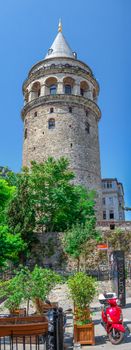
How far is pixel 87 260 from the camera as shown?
21.1m

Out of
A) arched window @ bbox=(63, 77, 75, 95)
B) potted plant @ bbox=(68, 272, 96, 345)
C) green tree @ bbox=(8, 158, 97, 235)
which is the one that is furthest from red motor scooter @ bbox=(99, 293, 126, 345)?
arched window @ bbox=(63, 77, 75, 95)

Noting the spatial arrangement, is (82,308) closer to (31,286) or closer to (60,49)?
(31,286)

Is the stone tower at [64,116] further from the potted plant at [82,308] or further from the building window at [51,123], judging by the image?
the potted plant at [82,308]

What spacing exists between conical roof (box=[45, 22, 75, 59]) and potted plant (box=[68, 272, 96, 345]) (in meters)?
30.6

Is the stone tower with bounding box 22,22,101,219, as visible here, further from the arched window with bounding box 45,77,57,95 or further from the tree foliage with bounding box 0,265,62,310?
the tree foliage with bounding box 0,265,62,310

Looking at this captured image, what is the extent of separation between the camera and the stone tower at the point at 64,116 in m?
30.6

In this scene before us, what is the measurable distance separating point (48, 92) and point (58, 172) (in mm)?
11785

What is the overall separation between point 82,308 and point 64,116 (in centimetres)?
2502

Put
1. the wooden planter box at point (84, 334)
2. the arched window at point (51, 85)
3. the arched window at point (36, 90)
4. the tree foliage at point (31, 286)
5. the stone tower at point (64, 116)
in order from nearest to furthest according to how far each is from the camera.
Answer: the wooden planter box at point (84, 334) → the tree foliage at point (31, 286) → the stone tower at point (64, 116) → the arched window at point (51, 85) → the arched window at point (36, 90)

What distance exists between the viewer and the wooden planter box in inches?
304

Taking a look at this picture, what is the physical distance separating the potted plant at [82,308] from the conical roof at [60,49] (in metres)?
30.6

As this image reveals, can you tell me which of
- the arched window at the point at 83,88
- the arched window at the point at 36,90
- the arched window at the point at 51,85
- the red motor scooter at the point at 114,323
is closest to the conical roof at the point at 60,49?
the arched window at the point at 51,85

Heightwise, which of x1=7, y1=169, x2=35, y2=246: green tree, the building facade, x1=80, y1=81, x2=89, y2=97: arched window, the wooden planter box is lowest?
the wooden planter box

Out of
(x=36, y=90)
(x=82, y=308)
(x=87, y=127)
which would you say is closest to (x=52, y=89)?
(x=36, y=90)
